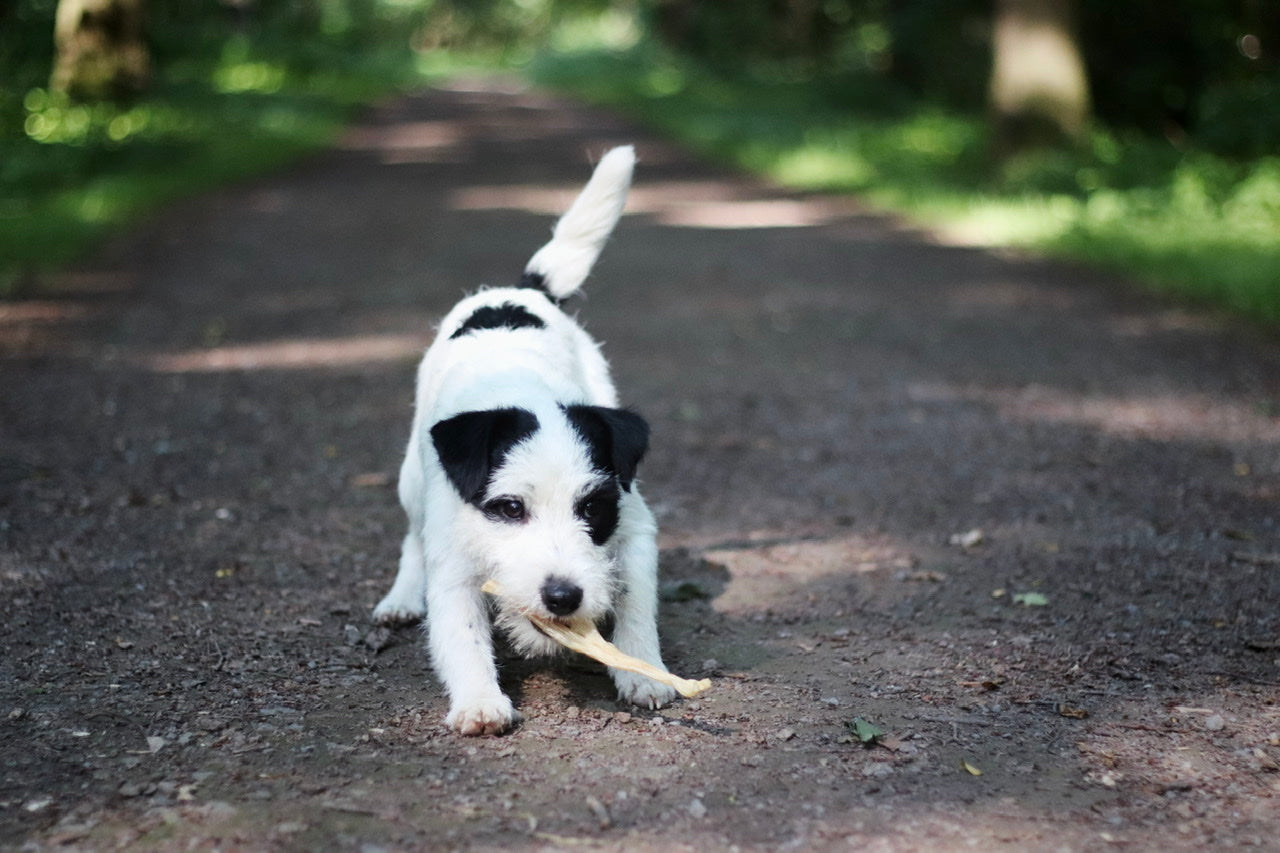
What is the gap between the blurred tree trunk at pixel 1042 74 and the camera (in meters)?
15.5

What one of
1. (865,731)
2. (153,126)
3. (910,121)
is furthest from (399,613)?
(910,121)

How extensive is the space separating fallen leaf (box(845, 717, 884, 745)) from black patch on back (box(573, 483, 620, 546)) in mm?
873

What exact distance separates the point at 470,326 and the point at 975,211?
1087cm

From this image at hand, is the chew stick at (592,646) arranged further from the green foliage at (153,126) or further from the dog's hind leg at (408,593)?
the green foliage at (153,126)

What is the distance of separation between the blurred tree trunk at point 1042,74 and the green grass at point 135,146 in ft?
34.0

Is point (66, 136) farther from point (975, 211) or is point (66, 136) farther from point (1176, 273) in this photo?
point (1176, 273)

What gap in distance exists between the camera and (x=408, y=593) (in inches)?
174

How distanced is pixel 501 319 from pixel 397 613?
43.1 inches

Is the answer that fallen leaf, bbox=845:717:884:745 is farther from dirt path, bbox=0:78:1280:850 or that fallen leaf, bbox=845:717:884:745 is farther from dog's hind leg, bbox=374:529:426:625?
dog's hind leg, bbox=374:529:426:625

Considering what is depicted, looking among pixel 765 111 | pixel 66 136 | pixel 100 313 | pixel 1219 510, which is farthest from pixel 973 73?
pixel 1219 510

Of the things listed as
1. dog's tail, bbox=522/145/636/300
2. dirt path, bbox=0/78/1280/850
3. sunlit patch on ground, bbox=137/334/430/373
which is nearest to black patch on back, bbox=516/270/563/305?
dog's tail, bbox=522/145/636/300

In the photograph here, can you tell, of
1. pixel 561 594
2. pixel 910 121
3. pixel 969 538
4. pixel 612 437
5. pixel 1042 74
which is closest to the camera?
pixel 561 594

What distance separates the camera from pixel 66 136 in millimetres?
15188

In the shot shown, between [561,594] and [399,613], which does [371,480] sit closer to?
[399,613]
